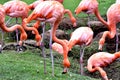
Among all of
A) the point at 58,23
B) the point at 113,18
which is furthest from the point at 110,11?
the point at 58,23

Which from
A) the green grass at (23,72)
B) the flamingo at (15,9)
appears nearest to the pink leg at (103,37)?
the green grass at (23,72)

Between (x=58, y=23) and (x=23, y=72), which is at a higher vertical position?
(x=58, y=23)

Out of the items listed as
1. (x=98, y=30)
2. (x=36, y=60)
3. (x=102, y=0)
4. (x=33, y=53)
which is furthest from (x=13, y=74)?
(x=102, y=0)

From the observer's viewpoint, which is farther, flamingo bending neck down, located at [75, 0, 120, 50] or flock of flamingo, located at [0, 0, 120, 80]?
flamingo bending neck down, located at [75, 0, 120, 50]

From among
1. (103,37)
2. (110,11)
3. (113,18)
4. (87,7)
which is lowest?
(103,37)

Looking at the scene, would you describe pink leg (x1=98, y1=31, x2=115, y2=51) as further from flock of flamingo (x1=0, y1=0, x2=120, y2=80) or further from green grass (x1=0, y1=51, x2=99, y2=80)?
green grass (x1=0, y1=51, x2=99, y2=80)

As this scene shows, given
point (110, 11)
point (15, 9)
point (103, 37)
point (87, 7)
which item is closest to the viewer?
point (15, 9)

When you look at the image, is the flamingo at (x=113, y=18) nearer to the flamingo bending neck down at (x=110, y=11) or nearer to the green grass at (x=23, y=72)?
the flamingo bending neck down at (x=110, y=11)

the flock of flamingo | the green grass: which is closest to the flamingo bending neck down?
the flock of flamingo

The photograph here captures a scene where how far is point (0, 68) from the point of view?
7.34 meters

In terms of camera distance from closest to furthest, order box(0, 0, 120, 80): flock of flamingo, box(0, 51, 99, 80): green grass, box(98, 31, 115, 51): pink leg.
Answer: box(0, 0, 120, 80): flock of flamingo → box(0, 51, 99, 80): green grass → box(98, 31, 115, 51): pink leg

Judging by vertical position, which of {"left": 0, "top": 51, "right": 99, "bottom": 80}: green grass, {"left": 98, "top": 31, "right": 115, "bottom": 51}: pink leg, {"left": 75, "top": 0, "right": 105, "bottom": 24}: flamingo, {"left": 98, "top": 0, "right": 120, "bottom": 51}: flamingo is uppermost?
{"left": 75, "top": 0, "right": 105, "bottom": 24}: flamingo

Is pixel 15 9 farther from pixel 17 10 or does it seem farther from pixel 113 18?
pixel 113 18

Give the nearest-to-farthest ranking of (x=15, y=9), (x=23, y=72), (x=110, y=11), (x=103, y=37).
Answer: (x=23, y=72), (x=15, y=9), (x=103, y=37), (x=110, y=11)
